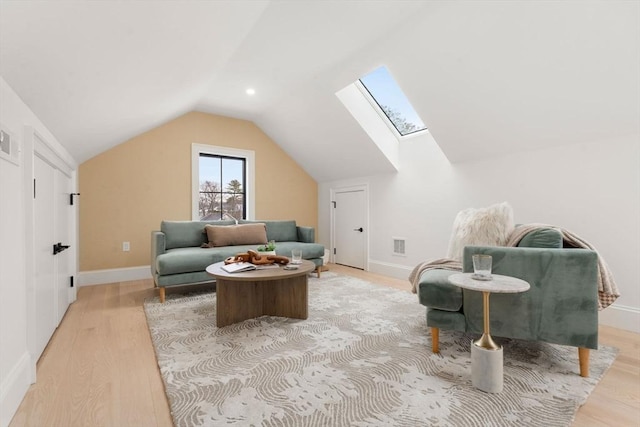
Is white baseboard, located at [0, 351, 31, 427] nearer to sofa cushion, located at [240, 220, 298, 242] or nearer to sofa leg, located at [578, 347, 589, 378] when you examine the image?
sofa leg, located at [578, 347, 589, 378]

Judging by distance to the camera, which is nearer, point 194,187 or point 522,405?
point 522,405

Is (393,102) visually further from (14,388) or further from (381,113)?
(14,388)

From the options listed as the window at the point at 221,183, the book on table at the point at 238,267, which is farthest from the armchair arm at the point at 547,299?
the window at the point at 221,183

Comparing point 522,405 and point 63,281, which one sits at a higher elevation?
point 63,281

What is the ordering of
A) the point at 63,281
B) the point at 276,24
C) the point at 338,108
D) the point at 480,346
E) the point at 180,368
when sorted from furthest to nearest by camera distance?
the point at 338,108
the point at 63,281
the point at 276,24
the point at 180,368
the point at 480,346

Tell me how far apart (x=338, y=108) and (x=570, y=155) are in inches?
99.0

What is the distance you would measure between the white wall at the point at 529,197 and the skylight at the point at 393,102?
0.21 metres

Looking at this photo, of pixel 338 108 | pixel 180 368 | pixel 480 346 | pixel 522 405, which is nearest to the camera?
pixel 522 405

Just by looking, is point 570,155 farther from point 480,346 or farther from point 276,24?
point 276,24

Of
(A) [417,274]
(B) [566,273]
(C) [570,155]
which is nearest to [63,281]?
(A) [417,274]

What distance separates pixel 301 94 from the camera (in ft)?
13.0

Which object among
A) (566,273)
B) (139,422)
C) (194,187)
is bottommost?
(139,422)

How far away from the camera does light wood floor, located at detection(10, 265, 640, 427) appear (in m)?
1.35

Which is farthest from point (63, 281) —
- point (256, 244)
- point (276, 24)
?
point (276, 24)
